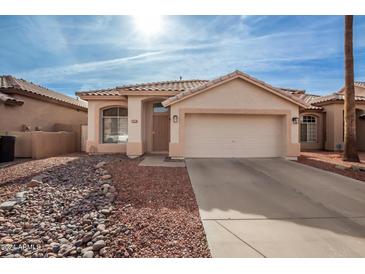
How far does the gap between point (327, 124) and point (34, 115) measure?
2091 cm

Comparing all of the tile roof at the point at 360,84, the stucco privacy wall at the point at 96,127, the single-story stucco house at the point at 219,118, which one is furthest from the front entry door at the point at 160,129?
the tile roof at the point at 360,84

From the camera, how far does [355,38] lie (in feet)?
36.5

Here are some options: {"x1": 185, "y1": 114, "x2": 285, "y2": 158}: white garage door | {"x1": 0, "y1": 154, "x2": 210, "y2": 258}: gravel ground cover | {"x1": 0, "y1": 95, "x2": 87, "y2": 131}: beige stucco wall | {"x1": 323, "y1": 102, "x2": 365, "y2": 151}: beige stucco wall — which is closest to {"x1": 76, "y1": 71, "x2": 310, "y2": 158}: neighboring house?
{"x1": 185, "y1": 114, "x2": 285, "y2": 158}: white garage door

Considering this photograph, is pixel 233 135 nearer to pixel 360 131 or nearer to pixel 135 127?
pixel 135 127

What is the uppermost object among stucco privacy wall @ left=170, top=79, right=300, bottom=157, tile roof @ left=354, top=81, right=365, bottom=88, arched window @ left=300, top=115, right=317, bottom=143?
tile roof @ left=354, top=81, right=365, bottom=88

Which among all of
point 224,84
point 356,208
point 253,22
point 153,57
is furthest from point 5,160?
point 356,208

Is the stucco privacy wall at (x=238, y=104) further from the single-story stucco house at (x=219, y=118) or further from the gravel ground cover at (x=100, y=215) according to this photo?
the gravel ground cover at (x=100, y=215)

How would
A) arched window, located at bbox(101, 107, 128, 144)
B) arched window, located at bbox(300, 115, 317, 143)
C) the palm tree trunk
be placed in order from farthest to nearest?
arched window, located at bbox(300, 115, 317, 143)
arched window, located at bbox(101, 107, 128, 144)
the palm tree trunk

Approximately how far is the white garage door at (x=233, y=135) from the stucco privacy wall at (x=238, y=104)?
491mm

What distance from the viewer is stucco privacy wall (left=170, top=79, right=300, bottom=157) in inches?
452

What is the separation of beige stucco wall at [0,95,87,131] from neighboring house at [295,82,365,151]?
701 inches

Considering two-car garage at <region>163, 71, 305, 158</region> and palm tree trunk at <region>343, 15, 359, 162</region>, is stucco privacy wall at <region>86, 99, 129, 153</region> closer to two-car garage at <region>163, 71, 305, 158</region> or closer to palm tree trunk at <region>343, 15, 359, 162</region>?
two-car garage at <region>163, 71, 305, 158</region>
